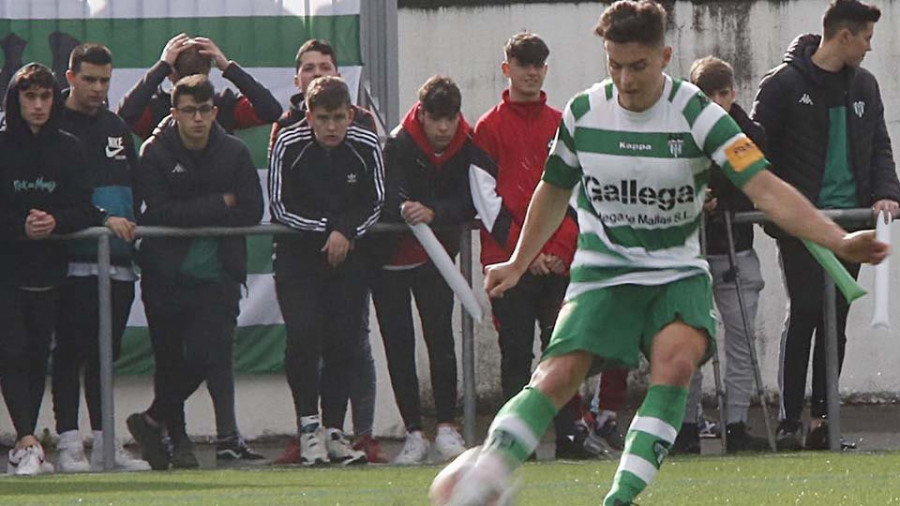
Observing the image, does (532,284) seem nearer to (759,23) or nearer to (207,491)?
(207,491)

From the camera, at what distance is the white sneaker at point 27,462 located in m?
10.7

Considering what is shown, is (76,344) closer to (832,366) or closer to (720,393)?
(720,393)

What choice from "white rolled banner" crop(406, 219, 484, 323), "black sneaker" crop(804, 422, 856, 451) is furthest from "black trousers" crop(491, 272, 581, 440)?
"black sneaker" crop(804, 422, 856, 451)

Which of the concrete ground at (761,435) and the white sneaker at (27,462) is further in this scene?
the concrete ground at (761,435)

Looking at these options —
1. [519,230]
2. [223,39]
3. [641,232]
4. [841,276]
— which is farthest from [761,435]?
[641,232]

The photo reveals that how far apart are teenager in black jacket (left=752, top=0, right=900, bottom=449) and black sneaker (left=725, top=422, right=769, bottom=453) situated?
177 millimetres

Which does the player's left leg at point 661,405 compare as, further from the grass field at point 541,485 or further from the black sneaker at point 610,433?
the black sneaker at point 610,433

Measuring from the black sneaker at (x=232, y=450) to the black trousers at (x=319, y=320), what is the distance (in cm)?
50

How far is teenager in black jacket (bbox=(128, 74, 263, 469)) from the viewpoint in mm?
11133

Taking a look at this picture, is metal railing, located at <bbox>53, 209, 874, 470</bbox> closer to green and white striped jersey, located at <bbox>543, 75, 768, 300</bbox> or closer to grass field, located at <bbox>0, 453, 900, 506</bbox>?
grass field, located at <bbox>0, 453, 900, 506</bbox>

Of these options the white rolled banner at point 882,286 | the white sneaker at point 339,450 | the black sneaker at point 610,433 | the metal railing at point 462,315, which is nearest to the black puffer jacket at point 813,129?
the metal railing at point 462,315

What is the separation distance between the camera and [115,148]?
1130cm

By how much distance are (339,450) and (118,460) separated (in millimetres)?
1267

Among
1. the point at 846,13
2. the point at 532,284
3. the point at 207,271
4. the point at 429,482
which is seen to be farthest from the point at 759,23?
the point at 429,482
